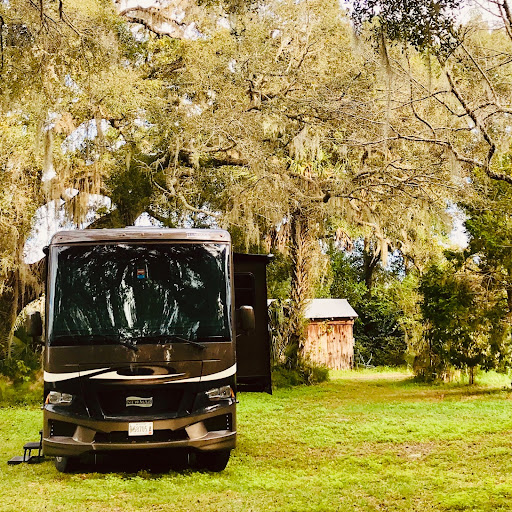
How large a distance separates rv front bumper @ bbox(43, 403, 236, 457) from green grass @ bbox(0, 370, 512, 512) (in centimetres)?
37

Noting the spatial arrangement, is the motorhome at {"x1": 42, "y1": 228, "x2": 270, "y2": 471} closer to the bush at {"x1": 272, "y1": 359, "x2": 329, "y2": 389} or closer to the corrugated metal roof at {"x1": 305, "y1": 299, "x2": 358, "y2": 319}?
the bush at {"x1": 272, "y1": 359, "x2": 329, "y2": 389}

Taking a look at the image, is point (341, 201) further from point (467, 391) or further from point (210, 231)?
point (210, 231)

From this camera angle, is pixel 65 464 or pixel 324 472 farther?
pixel 65 464

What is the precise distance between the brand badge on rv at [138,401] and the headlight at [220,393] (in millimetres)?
615

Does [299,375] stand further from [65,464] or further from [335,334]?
[65,464]

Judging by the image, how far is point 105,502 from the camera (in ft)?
22.4

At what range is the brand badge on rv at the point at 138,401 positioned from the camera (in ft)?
25.7

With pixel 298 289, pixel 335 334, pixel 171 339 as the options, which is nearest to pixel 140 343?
pixel 171 339

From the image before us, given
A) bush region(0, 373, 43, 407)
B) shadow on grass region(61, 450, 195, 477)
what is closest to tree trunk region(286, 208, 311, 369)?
bush region(0, 373, 43, 407)

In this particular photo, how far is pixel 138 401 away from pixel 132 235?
1827mm

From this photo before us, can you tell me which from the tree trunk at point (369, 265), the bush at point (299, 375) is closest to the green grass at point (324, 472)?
the bush at point (299, 375)

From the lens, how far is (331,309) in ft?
102

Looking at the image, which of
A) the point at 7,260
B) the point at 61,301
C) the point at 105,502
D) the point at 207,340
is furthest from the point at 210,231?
the point at 7,260

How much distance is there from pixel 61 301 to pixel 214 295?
1.66 m
